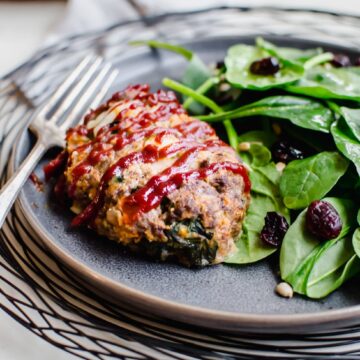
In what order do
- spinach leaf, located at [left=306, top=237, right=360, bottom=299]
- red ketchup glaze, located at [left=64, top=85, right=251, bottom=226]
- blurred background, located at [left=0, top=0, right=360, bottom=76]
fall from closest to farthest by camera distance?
spinach leaf, located at [left=306, top=237, right=360, bottom=299] → red ketchup glaze, located at [left=64, top=85, right=251, bottom=226] → blurred background, located at [left=0, top=0, right=360, bottom=76]

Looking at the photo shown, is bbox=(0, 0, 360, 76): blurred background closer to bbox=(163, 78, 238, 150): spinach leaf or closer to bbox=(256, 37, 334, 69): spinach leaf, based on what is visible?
bbox=(256, 37, 334, 69): spinach leaf

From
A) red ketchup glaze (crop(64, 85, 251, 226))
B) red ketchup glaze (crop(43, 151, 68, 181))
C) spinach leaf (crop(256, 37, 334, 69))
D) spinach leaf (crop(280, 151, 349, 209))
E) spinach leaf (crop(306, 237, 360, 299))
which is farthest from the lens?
A: spinach leaf (crop(256, 37, 334, 69))

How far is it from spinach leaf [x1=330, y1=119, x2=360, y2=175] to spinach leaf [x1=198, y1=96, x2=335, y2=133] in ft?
0.19

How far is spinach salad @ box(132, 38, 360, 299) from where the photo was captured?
2621mm

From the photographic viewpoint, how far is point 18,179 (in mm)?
2855

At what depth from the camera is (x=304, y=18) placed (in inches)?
223

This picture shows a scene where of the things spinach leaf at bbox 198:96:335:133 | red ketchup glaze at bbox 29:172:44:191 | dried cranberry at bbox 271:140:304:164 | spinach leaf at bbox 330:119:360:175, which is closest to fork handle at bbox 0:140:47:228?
red ketchup glaze at bbox 29:172:44:191

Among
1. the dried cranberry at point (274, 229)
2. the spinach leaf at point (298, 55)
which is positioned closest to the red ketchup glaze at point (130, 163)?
the dried cranberry at point (274, 229)

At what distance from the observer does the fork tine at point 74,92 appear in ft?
11.1

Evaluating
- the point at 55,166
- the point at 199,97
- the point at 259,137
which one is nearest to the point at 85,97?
the point at 55,166

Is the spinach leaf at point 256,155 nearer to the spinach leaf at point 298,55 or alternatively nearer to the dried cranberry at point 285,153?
the dried cranberry at point 285,153

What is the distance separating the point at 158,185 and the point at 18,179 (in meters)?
0.79

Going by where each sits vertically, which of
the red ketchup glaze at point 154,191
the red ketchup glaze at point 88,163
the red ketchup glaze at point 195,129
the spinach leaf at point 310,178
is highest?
the red ketchup glaze at point 88,163

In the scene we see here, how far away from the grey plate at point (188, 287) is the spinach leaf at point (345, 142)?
0.69 m
